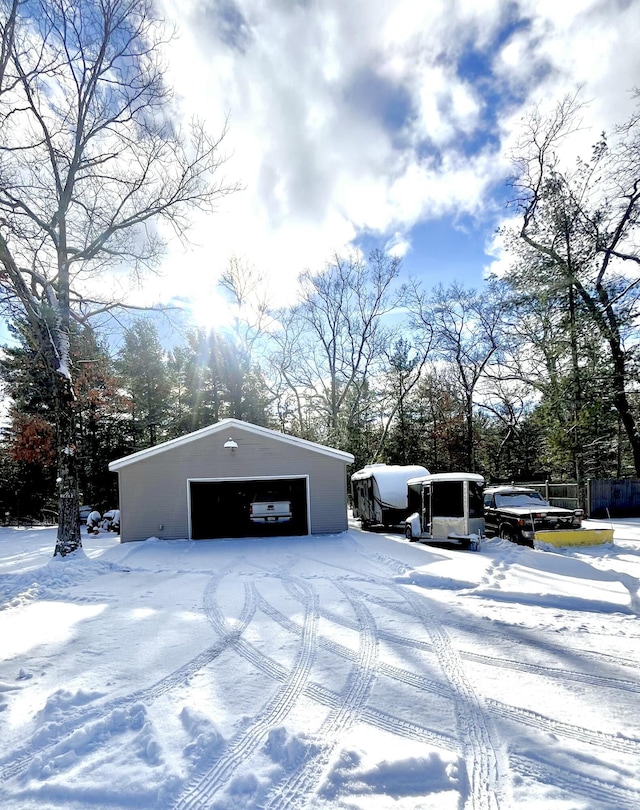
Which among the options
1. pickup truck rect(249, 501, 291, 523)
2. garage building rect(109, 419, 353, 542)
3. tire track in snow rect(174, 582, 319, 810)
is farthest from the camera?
pickup truck rect(249, 501, 291, 523)

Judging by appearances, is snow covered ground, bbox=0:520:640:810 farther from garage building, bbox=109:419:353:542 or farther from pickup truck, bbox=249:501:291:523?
pickup truck, bbox=249:501:291:523

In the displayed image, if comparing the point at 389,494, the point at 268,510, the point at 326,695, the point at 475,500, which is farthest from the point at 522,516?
the point at 268,510

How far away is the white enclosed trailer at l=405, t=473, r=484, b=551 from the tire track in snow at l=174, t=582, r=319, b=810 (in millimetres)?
7214

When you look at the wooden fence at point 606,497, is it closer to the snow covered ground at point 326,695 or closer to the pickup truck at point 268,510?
the snow covered ground at point 326,695

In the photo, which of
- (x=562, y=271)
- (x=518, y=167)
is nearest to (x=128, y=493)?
(x=562, y=271)

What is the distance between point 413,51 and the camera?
347 inches

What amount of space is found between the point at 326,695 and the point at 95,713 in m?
1.70

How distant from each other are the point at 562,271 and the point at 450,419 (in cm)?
1323

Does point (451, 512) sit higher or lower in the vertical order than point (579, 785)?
higher

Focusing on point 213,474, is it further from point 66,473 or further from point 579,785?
point 579,785

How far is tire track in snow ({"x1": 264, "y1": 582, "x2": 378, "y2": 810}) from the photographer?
241 centimetres

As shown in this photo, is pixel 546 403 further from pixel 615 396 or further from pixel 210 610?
pixel 210 610

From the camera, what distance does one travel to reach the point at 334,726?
3082mm

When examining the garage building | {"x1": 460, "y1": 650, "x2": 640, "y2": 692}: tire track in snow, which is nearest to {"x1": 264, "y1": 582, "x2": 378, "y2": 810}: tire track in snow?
{"x1": 460, "y1": 650, "x2": 640, "y2": 692}: tire track in snow
